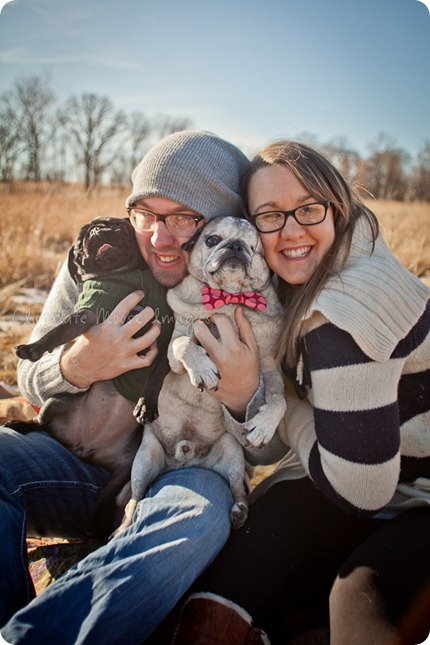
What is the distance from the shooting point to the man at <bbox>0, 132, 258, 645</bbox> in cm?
171

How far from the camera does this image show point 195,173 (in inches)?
102

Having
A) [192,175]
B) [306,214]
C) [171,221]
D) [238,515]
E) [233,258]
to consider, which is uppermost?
[192,175]

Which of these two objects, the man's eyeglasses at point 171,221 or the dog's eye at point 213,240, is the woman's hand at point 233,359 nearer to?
the dog's eye at point 213,240

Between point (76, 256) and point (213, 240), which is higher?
point (213, 240)

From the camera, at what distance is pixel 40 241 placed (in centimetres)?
730

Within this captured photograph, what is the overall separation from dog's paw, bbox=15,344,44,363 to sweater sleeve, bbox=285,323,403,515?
1.44 metres

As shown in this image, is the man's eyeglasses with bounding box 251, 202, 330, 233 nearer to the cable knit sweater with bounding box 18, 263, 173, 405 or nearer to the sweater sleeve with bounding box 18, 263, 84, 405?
the cable knit sweater with bounding box 18, 263, 173, 405

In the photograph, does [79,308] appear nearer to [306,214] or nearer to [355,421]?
[306,214]

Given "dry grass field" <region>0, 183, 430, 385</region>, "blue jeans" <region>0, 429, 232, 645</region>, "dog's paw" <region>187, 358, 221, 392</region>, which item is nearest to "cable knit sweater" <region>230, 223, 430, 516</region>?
"dog's paw" <region>187, 358, 221, 392</region>

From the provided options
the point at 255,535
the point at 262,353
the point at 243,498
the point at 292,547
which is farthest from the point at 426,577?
the point at 262,353

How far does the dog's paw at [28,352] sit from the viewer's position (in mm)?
2426

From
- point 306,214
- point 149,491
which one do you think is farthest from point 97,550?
point 306,214

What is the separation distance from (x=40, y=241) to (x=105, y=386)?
5.27 metres

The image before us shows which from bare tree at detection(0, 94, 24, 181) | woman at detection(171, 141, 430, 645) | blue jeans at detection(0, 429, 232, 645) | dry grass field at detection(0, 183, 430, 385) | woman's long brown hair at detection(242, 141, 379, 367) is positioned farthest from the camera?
bare tree at detection(0, 94, 24, 181)
